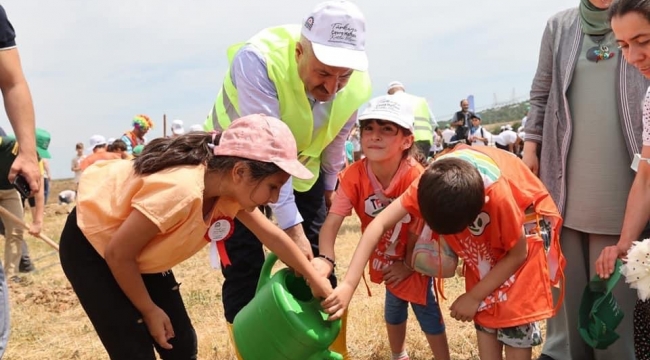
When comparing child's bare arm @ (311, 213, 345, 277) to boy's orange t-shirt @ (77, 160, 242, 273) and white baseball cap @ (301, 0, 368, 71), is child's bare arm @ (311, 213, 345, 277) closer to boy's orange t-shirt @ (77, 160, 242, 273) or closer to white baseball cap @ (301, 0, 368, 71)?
boy's orange t-shirt @ (77, 160, 242, 273)

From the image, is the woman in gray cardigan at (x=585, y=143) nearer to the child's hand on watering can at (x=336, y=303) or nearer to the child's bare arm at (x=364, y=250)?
the child's bare arm at (x=364, y=250)

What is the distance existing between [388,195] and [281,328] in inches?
32.3

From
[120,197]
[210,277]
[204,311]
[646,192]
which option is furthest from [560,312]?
[210,277]

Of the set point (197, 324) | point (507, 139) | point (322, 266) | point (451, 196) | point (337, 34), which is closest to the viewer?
point (451, 196)

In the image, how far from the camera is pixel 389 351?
3.25 metres

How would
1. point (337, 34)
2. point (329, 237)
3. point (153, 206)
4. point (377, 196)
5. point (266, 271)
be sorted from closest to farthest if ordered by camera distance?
1. point (153, 206)
2. point (337, 34)
3. point (266, 271)
4. point (329, 237)
5. point (377, 196)

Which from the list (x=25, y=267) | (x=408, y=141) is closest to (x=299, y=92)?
(x=408, y=141)

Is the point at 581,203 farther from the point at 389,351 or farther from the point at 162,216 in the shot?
the point at 162,216

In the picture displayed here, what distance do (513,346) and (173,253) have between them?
49.8 inches

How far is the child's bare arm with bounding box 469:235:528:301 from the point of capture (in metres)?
2.24

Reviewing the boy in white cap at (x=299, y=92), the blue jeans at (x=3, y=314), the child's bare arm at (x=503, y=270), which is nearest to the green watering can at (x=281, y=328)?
the boy in white cap at (x=299, y=92)

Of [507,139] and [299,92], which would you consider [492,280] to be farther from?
[507,139]

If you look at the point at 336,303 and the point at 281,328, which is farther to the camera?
the point at 336,303

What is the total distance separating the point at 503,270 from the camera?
226 centimetres
